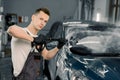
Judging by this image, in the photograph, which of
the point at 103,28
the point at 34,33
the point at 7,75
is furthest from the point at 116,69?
the point at 7,75

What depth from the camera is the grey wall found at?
38.3ft

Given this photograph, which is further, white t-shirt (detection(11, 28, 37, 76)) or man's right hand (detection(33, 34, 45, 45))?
white t-shirt (detection(11, 28, 37, 76))

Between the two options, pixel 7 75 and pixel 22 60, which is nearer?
pixel 22 60

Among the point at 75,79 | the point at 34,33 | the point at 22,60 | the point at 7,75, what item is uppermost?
the point at 34,33

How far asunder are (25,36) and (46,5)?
30.4 ft

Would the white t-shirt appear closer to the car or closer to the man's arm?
the man's arm

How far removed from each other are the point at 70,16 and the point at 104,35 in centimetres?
717

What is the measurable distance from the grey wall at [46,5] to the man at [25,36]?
336 inches

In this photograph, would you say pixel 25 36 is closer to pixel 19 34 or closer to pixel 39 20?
pixel 19 34

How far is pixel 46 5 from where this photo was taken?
39.9ft

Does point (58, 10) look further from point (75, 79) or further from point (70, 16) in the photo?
point (75, 79)

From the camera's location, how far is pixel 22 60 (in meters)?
3.06

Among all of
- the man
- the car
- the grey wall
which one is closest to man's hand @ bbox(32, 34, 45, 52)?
the man

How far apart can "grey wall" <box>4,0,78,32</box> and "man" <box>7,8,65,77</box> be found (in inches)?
336
